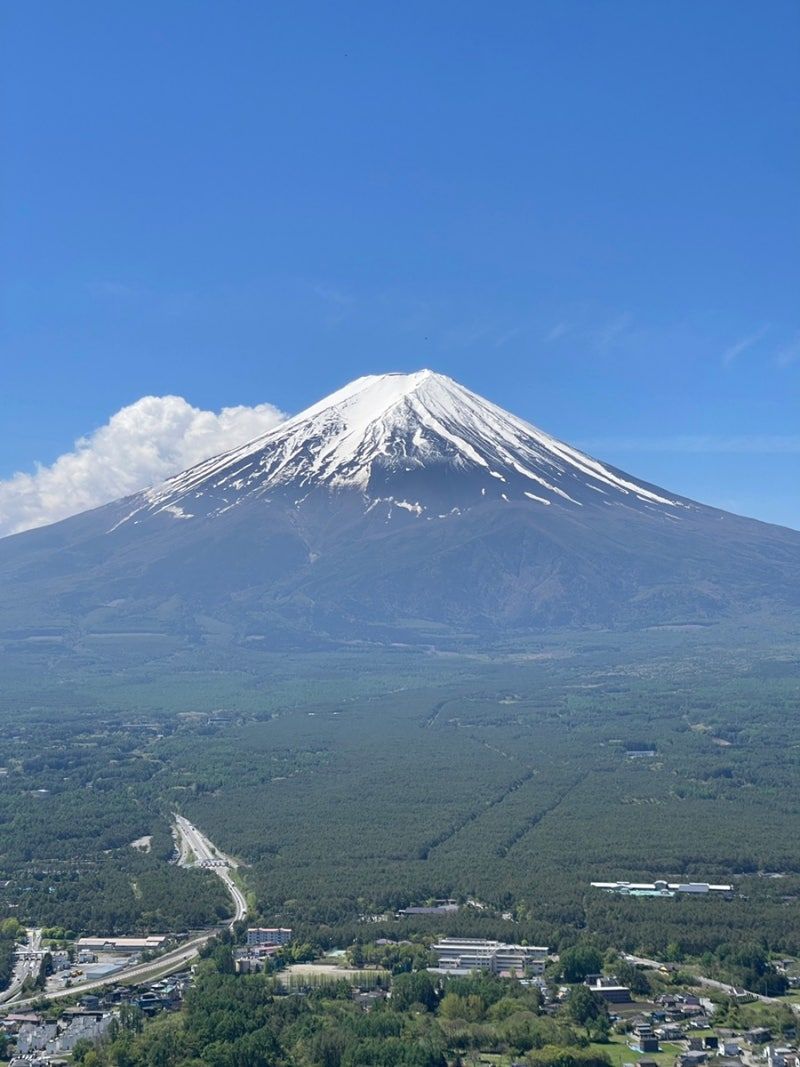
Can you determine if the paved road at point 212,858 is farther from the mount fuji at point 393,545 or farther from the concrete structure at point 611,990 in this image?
the mount fuji at point 393,545

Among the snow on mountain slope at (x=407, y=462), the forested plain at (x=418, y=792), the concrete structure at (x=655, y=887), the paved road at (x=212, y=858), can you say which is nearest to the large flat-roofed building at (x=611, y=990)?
the forested plain at (x=418, y=792)

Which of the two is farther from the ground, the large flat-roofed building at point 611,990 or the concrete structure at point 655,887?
the concrete structure at point 655,887

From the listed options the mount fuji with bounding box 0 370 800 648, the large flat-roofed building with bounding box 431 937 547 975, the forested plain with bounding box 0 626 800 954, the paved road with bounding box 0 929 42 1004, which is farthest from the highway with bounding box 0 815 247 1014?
the mount fuji with bounding box 0 370 800 648

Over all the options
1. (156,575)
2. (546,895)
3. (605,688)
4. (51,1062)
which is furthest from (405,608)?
(51,1062)

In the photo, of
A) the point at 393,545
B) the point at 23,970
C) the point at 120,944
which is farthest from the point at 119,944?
the point at 393,545

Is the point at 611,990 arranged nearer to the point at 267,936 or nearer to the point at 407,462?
the point at 267,936

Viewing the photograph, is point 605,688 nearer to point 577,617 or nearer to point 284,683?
point 284,683
